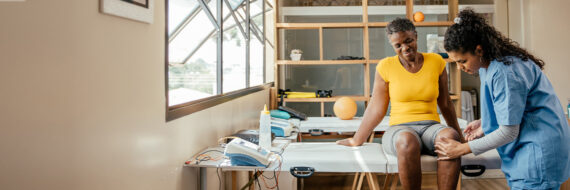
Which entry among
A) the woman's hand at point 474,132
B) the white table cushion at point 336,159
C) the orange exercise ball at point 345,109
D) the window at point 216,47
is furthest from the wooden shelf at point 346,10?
the woman's hand at point 474,132

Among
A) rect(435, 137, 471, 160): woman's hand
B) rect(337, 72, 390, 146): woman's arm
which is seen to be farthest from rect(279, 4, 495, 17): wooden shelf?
rect(435, 137, 471, 160): woman's hand

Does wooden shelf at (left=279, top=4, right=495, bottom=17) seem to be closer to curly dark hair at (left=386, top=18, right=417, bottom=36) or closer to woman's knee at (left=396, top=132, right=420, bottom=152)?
curly dark hair at (left=386, top=18, right=417, bottom=36)

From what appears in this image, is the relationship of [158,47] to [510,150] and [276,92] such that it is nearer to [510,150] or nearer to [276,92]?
[510,150]

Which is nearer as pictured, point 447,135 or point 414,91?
point 447,135

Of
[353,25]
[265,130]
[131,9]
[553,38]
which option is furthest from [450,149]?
[553,38]

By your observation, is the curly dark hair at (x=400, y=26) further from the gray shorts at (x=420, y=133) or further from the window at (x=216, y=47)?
the window at (x=216, y=47)

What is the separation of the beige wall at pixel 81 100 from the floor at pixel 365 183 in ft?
7.41

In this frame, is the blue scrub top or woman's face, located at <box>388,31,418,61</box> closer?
the blue scrub top

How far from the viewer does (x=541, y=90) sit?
4.49ft

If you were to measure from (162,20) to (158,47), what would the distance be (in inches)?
4.5

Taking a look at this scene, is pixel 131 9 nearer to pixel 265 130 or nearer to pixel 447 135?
pixel 265 130

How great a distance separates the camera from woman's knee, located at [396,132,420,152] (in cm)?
175

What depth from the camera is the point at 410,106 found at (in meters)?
2.04

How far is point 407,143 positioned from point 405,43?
59 centimetres
